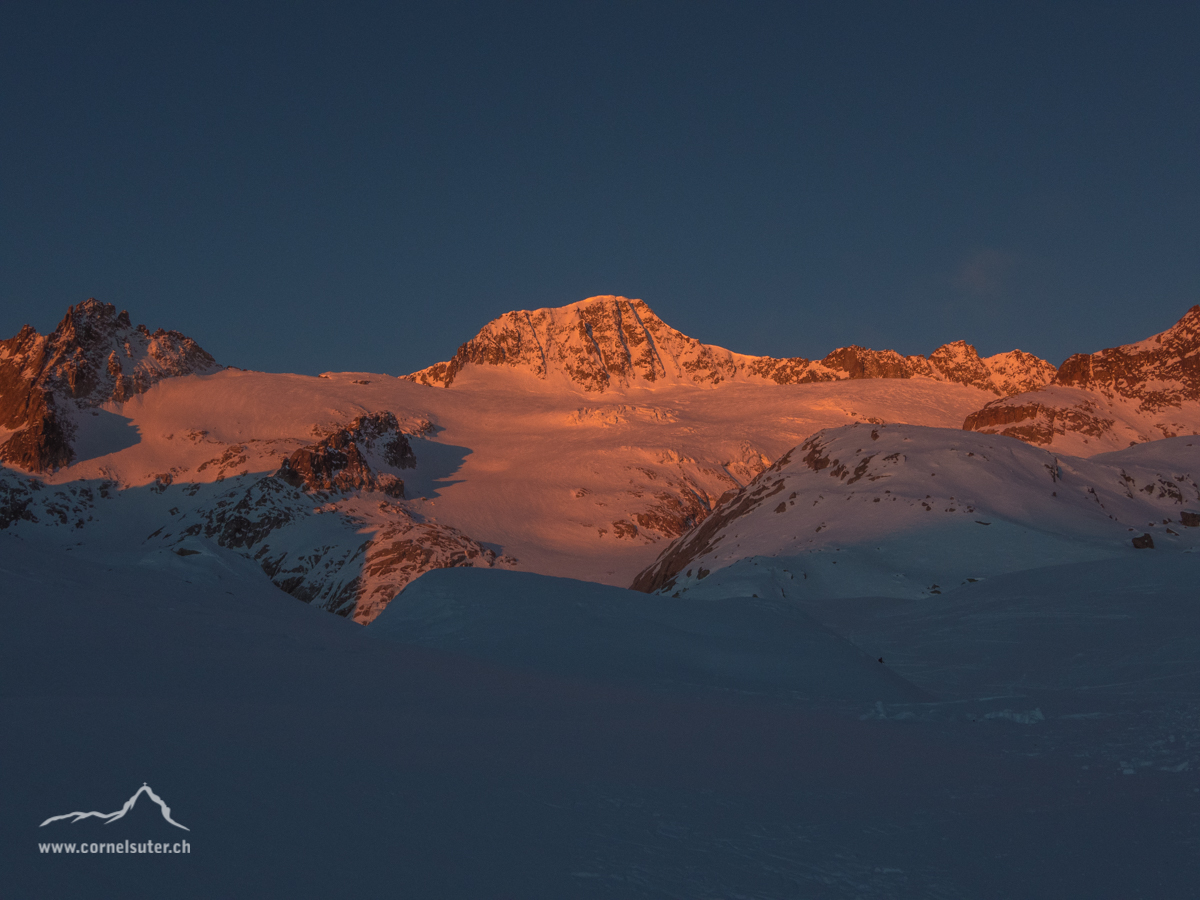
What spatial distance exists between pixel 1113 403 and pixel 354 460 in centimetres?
15988

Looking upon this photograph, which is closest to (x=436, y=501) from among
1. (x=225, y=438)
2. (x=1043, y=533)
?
(x=225, y=438)

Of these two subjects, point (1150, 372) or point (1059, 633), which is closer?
point (1059, 633)

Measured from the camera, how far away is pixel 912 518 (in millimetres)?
44000

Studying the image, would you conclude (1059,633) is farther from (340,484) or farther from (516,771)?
(340,484)

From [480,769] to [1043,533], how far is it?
40509 mm

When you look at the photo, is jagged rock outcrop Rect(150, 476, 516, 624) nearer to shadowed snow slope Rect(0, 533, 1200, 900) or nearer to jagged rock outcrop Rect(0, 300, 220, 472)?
jagged rock outcrop Rect(0, 300, 220, 472)

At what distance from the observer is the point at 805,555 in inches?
1596

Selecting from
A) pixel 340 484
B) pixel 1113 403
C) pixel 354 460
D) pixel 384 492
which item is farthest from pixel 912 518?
pixel 1113 403

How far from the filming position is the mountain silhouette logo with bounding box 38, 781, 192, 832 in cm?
456

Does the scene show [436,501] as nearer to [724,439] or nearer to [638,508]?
[638,508]

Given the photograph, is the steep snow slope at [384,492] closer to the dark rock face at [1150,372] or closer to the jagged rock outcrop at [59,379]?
the jagged rock outcrop at [59,379]

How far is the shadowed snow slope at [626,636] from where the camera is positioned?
13.2m

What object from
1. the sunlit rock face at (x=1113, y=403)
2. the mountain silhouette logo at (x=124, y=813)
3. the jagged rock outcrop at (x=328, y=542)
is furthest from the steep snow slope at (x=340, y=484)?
the mountain silhouette logo at (x=124, y=813)

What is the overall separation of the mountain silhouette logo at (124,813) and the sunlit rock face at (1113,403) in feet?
585
